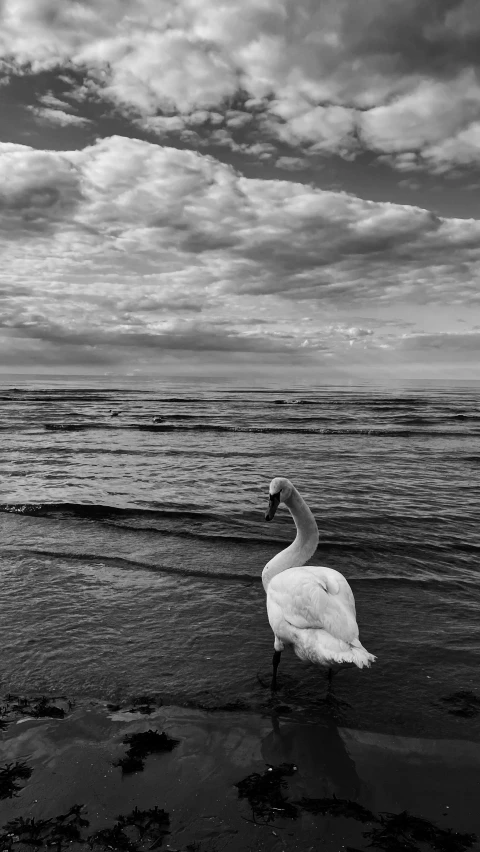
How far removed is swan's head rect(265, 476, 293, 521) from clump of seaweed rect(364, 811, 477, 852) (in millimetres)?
3437

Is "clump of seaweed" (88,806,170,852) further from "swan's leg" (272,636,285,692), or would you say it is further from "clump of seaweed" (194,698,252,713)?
"swan's leg" (272,636,285,692)

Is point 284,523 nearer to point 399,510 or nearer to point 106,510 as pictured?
point 399,510

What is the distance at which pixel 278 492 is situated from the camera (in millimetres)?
6805

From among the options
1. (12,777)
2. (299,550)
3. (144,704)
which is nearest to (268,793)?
(144,704)

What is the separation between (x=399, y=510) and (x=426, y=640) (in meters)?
5.94

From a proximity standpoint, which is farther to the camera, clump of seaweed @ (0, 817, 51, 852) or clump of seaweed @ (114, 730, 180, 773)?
clump of seaweed @ (114, 730, 180, 773)

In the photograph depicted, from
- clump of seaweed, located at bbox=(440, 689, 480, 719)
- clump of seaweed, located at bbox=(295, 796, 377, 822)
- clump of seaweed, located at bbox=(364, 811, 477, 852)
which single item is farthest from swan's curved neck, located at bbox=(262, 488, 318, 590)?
clump of seaweed, located at bbox=(364, 811, 477, 852)

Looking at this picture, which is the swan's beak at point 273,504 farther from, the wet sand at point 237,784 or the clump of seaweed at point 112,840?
the clump of seaweed at point 112,840

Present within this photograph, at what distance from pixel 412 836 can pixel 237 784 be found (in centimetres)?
124

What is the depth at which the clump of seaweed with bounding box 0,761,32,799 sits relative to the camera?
3837mm

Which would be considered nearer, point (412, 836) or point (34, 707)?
point (412, 836)

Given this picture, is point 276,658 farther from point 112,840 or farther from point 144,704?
point 112,840

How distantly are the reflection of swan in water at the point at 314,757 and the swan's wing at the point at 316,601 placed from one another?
0.81 metres

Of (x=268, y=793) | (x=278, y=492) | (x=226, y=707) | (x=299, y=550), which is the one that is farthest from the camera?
(x=278, y=492)
